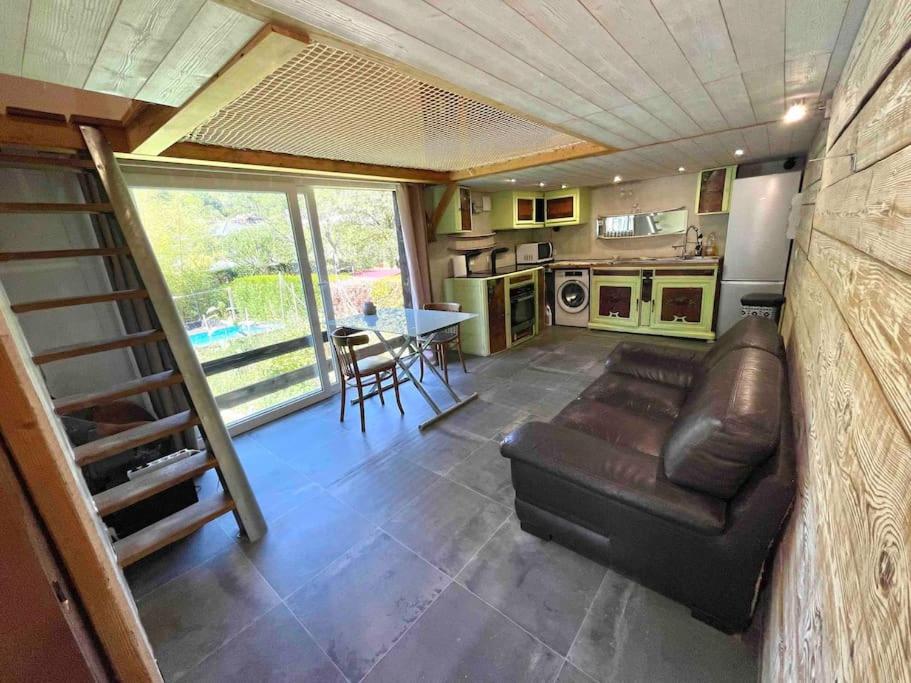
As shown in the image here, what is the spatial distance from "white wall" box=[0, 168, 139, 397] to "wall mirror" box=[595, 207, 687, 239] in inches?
220

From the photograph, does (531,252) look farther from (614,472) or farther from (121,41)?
(121,41)

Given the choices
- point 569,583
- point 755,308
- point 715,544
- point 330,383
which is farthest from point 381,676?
point 755,308

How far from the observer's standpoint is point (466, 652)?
1335 mm

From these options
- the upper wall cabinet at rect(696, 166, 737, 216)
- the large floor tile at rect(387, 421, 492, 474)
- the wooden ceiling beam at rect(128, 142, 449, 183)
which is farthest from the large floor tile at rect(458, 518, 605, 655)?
the upper wall cabinet at rect(696, 166, 737, 216)

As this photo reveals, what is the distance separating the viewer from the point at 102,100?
1.75 m

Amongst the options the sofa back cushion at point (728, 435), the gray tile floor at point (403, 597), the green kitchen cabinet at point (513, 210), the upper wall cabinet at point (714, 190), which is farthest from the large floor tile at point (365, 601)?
the upper wall cabinet at point (714, 190)

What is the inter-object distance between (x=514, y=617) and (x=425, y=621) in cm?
36

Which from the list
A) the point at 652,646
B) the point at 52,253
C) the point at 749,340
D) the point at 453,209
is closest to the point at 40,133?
the point at 52,253

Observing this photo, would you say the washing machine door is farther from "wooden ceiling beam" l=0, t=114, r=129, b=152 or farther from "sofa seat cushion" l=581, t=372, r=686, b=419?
"wooden ceiling beam" l=0, t=114, r=129, b=152

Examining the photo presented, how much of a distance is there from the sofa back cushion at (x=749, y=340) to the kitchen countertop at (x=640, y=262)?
2.69 m

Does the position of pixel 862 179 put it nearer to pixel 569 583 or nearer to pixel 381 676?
pixel 569 583

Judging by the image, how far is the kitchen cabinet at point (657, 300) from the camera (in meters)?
4.42

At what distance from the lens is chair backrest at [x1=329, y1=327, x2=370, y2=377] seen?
2857 mm

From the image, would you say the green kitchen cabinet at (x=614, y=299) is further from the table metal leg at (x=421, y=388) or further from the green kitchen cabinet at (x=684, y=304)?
the table metal leg at (x=421, y=388)
